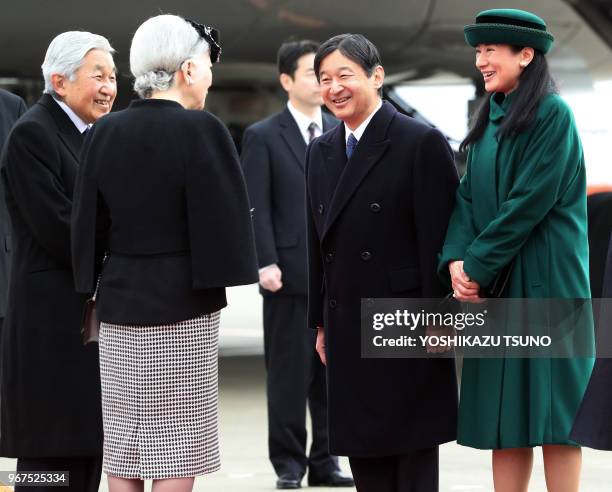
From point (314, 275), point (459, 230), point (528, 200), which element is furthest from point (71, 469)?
point (528, 200)

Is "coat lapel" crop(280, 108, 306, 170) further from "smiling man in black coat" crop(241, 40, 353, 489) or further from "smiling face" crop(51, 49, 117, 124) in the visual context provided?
"smiling face" crop(51, 49, 117, 124)

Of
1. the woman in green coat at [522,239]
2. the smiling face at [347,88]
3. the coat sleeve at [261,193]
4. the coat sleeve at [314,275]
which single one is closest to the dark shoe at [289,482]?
the coat sleeve at [261,193]

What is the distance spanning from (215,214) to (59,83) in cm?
83

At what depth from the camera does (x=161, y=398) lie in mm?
3812

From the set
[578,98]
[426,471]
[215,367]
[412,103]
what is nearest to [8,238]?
[215,367]

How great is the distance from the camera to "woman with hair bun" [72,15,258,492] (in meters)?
3.80

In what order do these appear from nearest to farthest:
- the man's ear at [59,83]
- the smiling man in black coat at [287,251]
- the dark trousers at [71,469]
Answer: the dark trousers at [71,469]
the man's ear at [59,83]
the smiling man in black coat at [287,251]

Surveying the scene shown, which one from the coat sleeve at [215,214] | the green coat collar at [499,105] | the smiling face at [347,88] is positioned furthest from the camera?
the smiling face at [347,88]

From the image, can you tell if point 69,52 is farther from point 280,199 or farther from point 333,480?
point 333,480

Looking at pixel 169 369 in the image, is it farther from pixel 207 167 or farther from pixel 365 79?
pixel 365 79

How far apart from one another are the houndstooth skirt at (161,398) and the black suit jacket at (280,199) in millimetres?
2085

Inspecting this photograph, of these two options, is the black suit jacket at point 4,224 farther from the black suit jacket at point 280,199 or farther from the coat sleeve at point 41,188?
the black suit jacket at point 280,199

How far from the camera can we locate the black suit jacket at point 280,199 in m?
→ 5.94

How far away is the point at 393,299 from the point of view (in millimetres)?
4008
